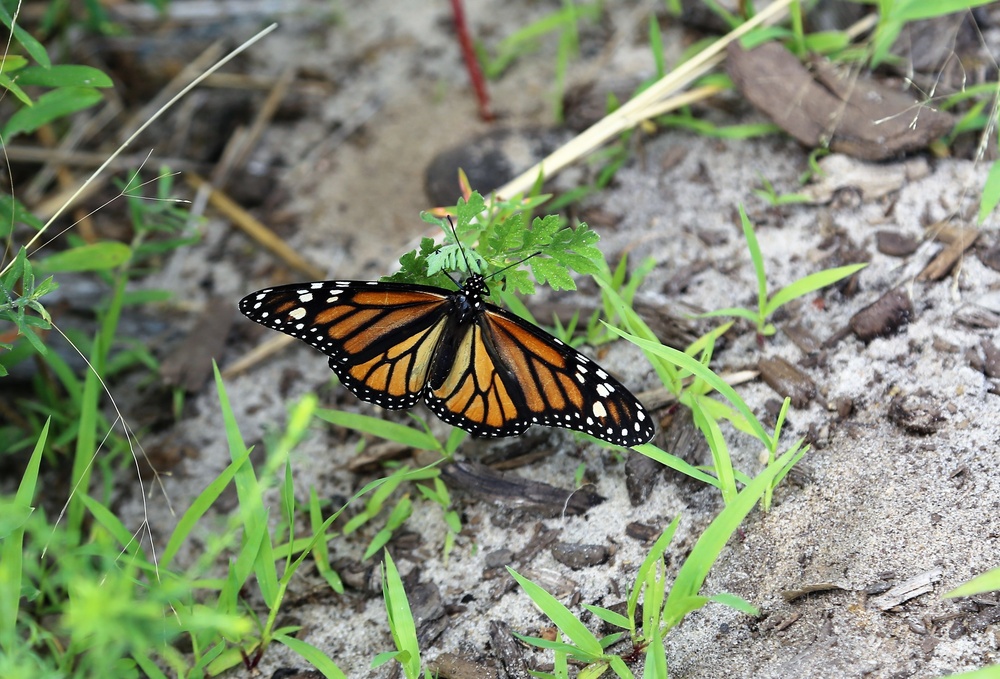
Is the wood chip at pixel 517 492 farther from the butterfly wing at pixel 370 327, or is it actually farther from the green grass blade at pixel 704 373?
the green grass blade at pixel 704 373

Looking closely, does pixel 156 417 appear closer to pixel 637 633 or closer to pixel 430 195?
pixel 430 195

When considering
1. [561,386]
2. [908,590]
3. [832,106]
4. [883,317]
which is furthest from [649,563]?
[832,106]

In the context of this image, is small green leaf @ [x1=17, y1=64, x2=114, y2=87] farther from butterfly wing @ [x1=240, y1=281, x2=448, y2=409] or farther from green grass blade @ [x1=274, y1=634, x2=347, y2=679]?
green grass blade @ [x1=274, y1=634, x2=347, y2=679]

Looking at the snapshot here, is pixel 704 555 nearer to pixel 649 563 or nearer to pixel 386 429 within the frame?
pixel 649 563

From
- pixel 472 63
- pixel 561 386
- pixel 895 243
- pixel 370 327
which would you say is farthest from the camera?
pixel 472 63

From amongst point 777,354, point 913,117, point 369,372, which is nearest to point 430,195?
point 369,372

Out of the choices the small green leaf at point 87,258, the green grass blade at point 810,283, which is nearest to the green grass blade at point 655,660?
the green grass blade at point 810,283
